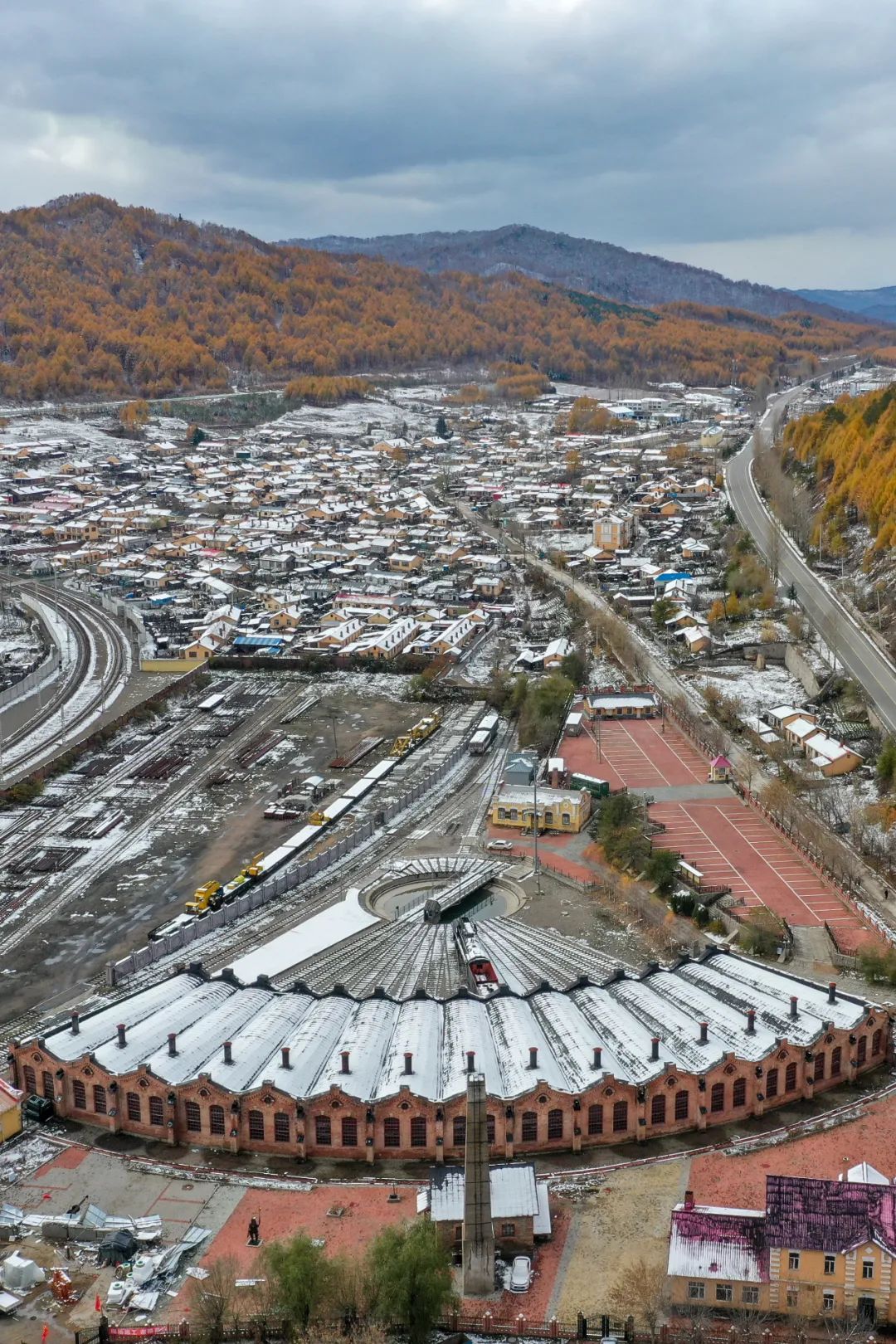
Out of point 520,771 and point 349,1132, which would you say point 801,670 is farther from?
point 349,1132

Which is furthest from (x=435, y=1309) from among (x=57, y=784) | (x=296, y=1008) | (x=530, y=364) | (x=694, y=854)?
(x=530, y=364)

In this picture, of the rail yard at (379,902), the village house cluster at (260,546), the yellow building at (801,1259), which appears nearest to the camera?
the yellow building at (801,1259)

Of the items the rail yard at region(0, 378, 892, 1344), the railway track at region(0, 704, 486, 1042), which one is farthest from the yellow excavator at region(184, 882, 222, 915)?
the railway track at region(0, 704, 486, 1042)

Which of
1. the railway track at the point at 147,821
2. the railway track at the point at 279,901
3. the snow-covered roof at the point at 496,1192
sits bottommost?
the railway track at the point at 147,821

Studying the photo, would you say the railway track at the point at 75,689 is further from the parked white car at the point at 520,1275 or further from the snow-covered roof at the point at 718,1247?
the snow-covered roof at the point at 718,1247

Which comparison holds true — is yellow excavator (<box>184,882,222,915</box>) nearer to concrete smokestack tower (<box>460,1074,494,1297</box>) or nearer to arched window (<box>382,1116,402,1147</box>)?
arched window (<box>382,1116,402,1147</box>)

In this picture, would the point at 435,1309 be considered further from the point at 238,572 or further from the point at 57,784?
the point at 238,572

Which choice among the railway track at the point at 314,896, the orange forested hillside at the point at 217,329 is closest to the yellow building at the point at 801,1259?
the railway track at the point at 314,896

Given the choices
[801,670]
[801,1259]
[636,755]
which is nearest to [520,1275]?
[801,1259]
